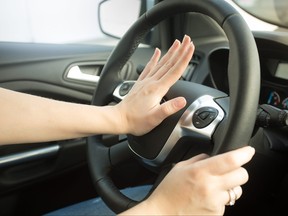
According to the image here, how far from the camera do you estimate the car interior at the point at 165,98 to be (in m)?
0.66

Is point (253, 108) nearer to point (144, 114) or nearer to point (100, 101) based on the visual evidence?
point (144, 114)

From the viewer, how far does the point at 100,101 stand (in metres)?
0.95

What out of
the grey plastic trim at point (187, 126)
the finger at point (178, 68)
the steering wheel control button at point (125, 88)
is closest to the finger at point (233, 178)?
the grey plastic trim at point (187, 126)

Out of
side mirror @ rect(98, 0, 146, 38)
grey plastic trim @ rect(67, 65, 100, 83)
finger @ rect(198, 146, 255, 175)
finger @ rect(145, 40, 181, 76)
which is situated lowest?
grey plastic trim @ rect(67, 65, 100, 83)

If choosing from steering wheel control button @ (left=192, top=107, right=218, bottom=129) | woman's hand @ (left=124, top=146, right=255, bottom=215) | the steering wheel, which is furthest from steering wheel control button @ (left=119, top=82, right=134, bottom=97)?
woman's hand @ (left=124, top=146, right=255, bottom=215)

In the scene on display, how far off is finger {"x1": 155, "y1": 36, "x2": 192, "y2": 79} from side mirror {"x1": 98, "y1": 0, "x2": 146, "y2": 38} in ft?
2.79

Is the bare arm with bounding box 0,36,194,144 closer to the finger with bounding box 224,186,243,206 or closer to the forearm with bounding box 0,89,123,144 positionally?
the forearm with bounding box 0,89,123,144

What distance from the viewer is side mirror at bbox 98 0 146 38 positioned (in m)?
1.60

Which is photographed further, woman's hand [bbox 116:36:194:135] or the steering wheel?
woman's hand [bbox 116:36:194:135]

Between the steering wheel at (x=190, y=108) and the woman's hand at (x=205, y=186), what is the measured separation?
38 mm

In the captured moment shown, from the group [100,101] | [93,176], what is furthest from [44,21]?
[93,176]

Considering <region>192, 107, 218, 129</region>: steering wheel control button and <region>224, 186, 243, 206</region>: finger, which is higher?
<region>192, 107, 218, 129</region>: steering wheel control button

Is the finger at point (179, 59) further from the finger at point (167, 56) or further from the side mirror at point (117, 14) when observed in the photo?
the side mirror at point (117, 14)

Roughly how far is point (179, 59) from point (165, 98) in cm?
13
